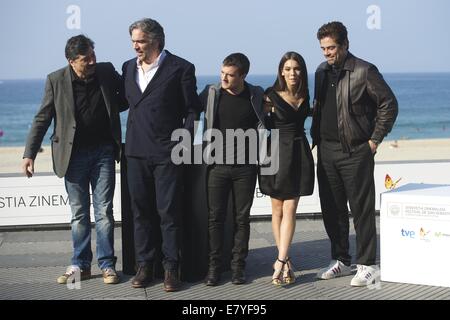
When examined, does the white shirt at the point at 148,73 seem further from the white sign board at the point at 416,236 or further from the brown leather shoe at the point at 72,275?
the white sign board at the point at 416,236

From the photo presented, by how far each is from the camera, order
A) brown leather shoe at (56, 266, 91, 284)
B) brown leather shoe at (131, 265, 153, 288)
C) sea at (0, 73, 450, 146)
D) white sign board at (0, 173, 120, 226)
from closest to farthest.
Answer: brown leather shoe at (131, 265, 153, 288) → brown leather shoe at (56, 266, 91, 284) → white sign board at (0, 173, 120, 226) → sea at (0, 73, 450, 146)

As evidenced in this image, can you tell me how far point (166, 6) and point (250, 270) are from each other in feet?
32.8

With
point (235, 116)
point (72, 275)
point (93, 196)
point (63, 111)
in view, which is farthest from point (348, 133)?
point (72, 275)

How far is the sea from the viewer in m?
32.1

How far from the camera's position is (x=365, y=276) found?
5242 millimetres

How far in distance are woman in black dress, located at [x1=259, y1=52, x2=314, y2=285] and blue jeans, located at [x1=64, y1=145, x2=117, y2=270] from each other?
1.09m

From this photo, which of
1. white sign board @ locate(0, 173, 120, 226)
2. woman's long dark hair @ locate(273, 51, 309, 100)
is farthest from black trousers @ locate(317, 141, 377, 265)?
white sign board @ locate(0, 173, 120, 226)

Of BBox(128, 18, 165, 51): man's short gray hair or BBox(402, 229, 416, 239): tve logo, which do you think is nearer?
BBox(128, 18, 165, 51): man's short gray hair

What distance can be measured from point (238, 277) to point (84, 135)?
4.75ft

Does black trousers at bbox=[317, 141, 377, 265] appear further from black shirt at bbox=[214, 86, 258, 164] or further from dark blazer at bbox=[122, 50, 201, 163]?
dark blazer at bbox=[122, 50, 201, 163]

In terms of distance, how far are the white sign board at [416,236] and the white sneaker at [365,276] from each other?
0.21 feet

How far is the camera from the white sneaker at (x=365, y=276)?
520 centimetres

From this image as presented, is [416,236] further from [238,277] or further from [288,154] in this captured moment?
[238,277]

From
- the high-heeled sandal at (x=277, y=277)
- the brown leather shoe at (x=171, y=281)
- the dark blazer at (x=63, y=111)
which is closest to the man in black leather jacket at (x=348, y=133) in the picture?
the high-heeled sandal at (x=277, y=277)
